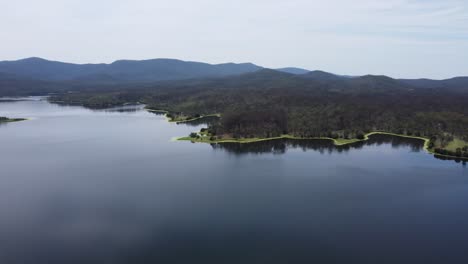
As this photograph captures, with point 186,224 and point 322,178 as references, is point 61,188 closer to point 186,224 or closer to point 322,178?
point 186,224

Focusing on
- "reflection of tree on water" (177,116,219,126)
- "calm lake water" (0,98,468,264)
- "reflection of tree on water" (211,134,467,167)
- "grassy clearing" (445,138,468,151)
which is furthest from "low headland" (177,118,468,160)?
"reflection of tree on water" (177,116,219,126)

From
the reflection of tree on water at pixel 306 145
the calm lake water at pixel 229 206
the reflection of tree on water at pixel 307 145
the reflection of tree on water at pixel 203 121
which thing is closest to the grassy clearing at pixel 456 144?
the reflection of tree on water at pixel 307 145

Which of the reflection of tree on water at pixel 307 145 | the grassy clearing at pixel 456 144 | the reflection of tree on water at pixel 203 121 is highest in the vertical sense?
the reflection of tree on water at pixel 203 121

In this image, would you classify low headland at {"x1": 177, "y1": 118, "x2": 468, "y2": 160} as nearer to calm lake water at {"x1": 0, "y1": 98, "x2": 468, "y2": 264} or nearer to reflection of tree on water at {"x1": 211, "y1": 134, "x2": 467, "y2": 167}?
reflection of tree on water at {"x1": 211, "y1": 134, "x2": 467, "y2": 167}

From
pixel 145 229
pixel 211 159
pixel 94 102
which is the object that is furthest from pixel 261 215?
pixel 94 102

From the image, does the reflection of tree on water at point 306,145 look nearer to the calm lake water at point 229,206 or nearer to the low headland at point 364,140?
the calm lake water at point 229,206

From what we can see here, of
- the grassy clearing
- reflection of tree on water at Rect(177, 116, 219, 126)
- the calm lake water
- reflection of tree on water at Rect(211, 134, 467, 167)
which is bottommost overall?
the calm lake water

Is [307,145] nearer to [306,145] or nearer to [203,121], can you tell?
[306,145]
